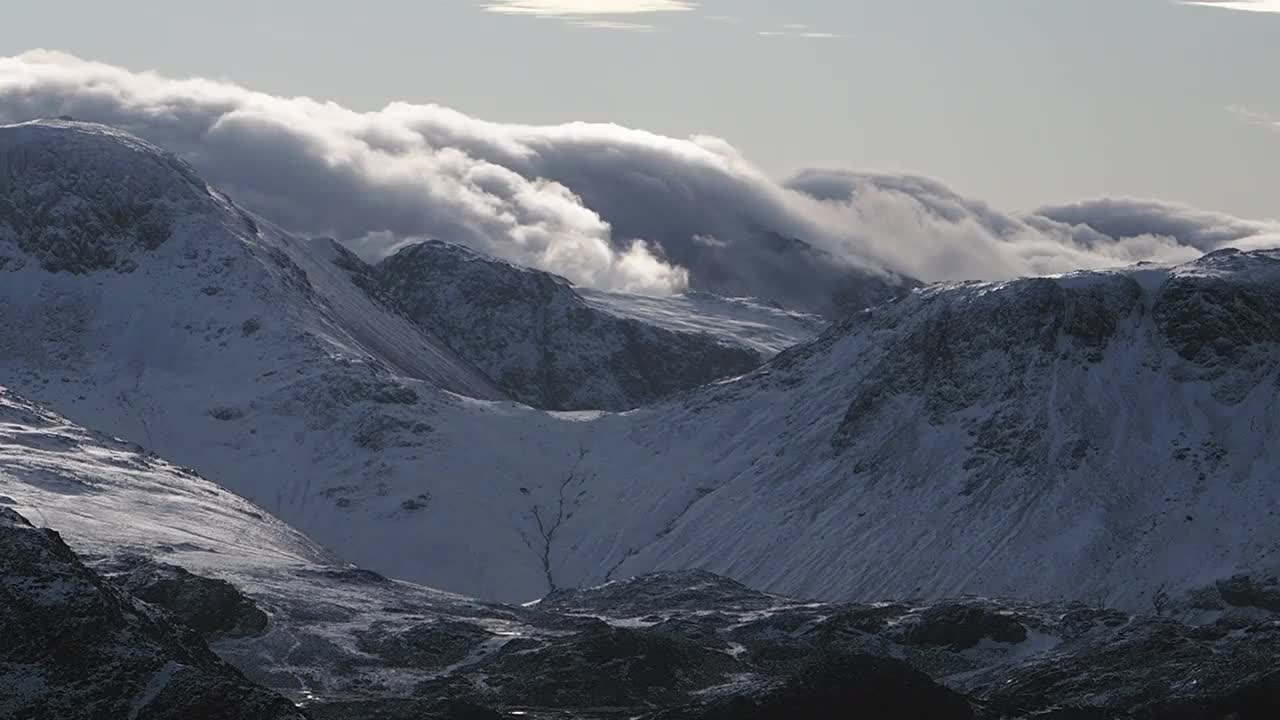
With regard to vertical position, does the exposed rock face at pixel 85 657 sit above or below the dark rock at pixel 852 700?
above

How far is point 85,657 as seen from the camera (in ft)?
497

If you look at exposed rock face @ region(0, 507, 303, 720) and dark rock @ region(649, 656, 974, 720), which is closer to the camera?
exposed rock face @ region(0, 507, 303, 720)

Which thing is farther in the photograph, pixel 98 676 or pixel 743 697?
pixel 743 697

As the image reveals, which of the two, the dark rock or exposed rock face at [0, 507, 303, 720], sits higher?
exposed rock face at [0, 507, 303, 720]

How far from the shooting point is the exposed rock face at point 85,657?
148 meters

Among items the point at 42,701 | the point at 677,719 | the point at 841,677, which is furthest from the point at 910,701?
the point at 42,701

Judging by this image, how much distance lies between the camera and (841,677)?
192875 millimetres

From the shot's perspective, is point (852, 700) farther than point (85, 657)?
Yes

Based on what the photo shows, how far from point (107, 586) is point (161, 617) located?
20.4 ft

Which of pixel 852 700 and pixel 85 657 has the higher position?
pixel 85 657

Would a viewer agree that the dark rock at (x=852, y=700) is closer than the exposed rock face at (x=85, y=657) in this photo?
No

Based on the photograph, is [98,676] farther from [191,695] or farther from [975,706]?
[975,706]

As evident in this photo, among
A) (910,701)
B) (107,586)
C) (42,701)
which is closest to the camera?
(42,701)

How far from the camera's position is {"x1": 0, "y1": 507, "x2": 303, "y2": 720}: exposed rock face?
5832 inches
